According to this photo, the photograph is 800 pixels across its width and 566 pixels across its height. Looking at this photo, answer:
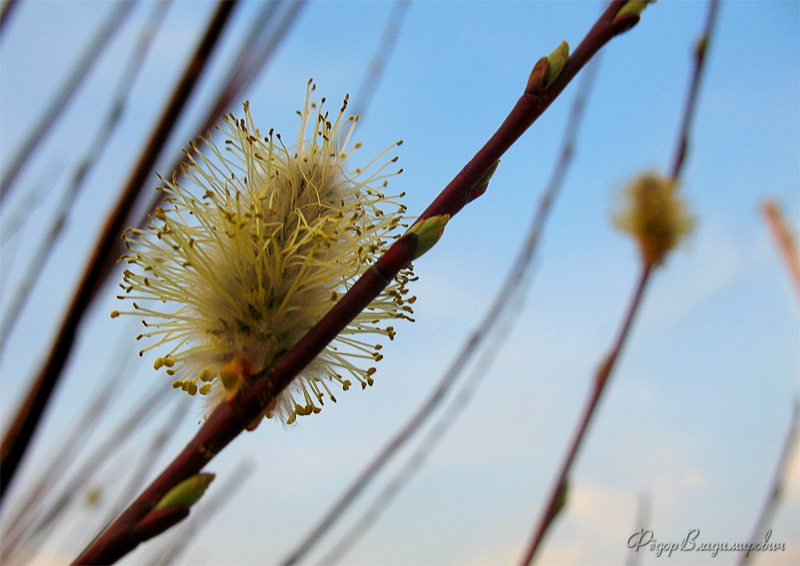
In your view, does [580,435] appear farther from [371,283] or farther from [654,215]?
[654,215]

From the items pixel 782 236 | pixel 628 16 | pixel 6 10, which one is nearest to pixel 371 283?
pixel 628 16

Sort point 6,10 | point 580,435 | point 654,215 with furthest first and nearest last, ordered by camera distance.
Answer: point 654,215
point 580,435
point 6,10

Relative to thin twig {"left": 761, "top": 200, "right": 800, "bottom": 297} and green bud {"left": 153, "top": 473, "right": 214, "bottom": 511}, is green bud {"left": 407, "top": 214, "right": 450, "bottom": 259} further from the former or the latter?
thin twig {"left": 761, "top": 200, "right": 800, "bottom": 297}

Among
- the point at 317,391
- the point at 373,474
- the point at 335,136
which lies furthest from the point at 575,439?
the point at 335,136

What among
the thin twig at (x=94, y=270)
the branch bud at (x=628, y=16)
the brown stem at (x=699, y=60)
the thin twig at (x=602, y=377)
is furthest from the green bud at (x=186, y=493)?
the brown stem at (x=699, y=60)

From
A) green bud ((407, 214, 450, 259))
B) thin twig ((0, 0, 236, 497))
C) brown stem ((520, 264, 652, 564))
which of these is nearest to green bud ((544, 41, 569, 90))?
green bud ((407, 214, 450, 259))
